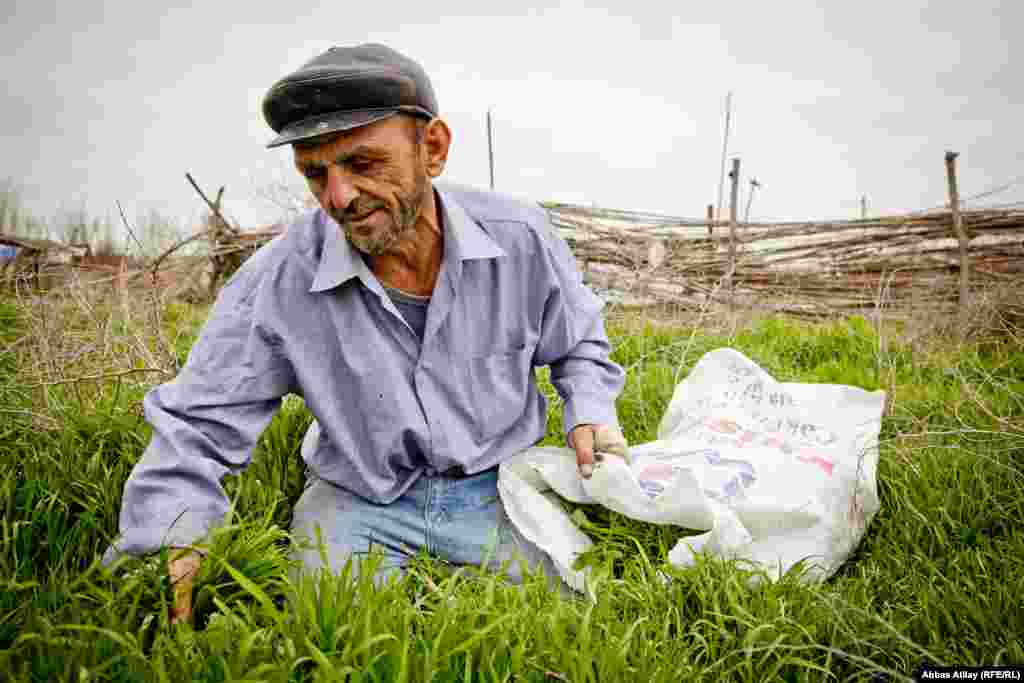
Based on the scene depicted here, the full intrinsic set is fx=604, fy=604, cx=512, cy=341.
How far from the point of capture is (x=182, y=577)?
129 cm

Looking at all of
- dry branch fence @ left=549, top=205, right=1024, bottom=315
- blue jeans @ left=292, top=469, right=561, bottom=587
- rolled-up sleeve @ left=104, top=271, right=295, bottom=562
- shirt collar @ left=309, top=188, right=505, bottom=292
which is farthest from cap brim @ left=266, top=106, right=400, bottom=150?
dry branch fence @ left=549, top=205, right=1024, bottom=315

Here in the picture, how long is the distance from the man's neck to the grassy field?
77 cm

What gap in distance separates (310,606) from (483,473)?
0.88 meters

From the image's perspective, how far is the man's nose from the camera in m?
1.54

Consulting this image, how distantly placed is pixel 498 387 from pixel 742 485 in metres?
0.81

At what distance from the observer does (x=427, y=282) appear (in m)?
1.90

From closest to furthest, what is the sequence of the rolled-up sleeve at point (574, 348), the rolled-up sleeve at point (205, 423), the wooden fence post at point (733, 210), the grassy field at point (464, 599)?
the grassy field at point (464, 599), the rolled-up sleeve at point (205, 423), the rolled-up sleeve at point (574, 348), the wooden fence post at point (733, 210)

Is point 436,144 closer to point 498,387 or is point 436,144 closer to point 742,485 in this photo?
point 498,387

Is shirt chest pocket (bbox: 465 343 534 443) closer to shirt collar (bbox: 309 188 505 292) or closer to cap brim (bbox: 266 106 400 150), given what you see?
shirt collar (bbox: 309 188 505 292)

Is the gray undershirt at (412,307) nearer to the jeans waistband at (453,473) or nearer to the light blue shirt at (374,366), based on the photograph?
the light blue shirt at (374,366)

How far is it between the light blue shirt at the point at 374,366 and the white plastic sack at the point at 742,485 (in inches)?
8.7

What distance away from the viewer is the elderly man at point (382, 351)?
149 cm

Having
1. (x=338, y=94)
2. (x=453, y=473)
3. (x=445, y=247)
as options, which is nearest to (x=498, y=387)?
(x=453, y=473)

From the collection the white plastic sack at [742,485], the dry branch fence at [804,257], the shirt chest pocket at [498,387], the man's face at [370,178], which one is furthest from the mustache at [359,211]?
the dry branch fence at [804,257]
